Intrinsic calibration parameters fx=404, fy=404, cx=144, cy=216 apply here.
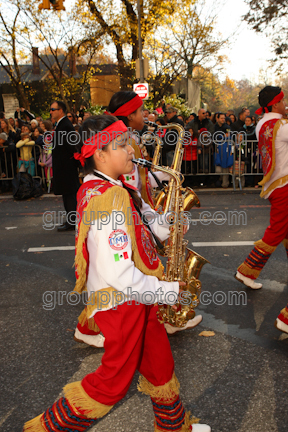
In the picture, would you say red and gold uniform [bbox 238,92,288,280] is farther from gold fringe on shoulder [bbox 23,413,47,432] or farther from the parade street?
gold fringe on shoulder [bbox 23,413,47,432]

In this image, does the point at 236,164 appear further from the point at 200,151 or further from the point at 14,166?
the point at 14,166

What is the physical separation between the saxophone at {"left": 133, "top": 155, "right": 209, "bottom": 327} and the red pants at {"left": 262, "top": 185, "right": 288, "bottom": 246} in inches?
64.6

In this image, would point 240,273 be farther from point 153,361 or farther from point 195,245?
point 153,361

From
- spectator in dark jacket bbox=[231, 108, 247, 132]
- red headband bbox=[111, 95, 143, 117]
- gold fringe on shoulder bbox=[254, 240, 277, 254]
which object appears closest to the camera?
red headband bbox=[111, 95, 143, 117]

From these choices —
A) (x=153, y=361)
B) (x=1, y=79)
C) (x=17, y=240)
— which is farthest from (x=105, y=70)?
(x=153, y=361)

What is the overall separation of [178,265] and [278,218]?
1.90m

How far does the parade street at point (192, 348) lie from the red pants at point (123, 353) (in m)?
0.72

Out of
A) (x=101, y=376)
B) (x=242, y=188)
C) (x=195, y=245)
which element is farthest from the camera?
(x=242, y=188)

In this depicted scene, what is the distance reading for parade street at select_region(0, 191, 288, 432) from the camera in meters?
2.60

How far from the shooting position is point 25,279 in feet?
16.3

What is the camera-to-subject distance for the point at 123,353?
1.91 metres

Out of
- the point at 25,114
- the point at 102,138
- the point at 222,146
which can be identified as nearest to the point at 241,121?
the point at 222,146

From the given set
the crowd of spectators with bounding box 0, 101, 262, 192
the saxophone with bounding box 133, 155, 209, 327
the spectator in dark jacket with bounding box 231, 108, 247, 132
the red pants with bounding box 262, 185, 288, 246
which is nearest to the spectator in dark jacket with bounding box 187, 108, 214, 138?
the crowd of spectators with bounding box 0, 101, 262, 192

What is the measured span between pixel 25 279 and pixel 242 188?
7082 millimetres
